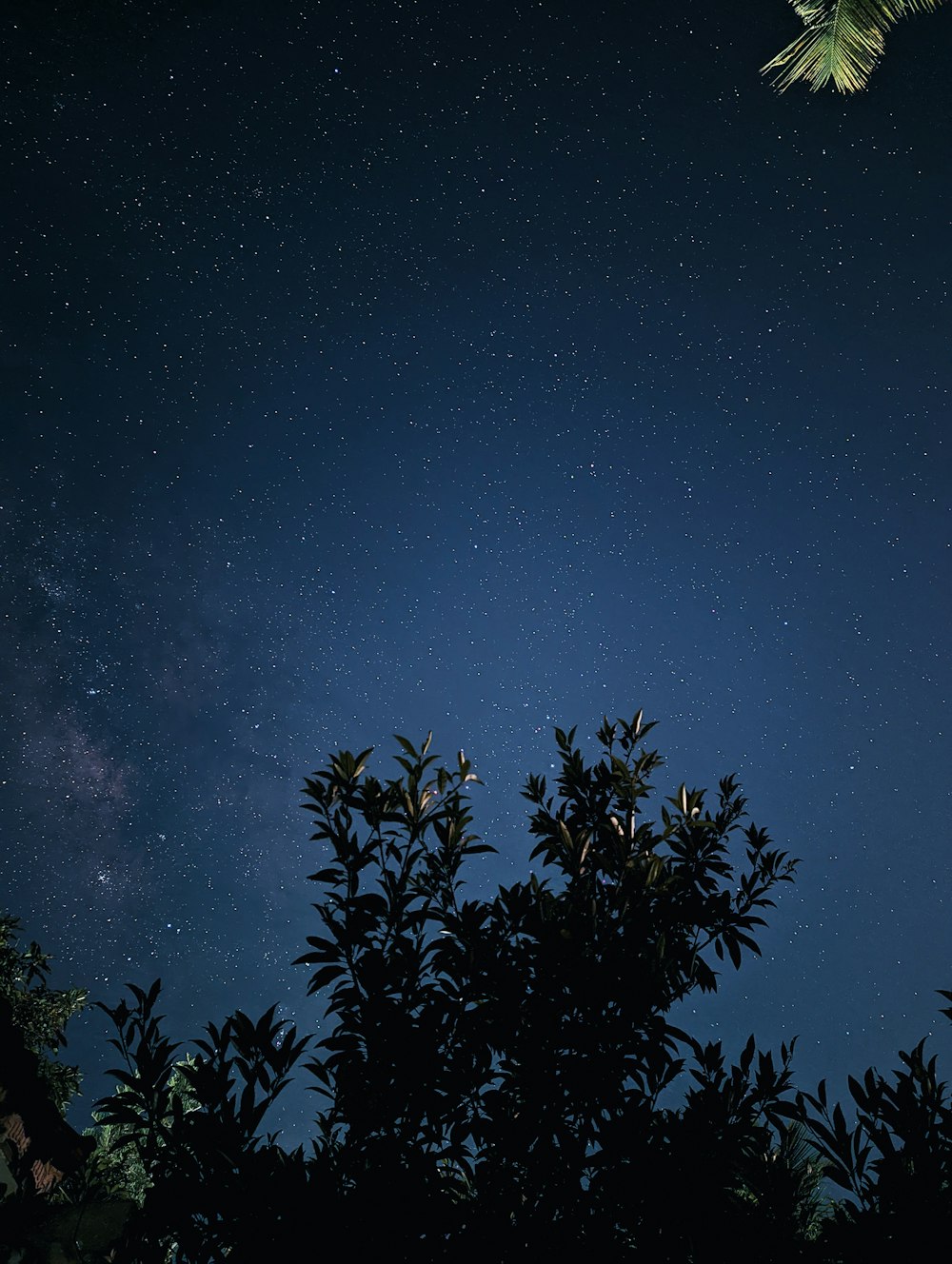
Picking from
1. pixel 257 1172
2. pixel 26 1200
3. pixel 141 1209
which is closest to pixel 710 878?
pixel 257 1172

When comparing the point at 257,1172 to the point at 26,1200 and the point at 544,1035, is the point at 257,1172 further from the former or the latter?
the point at 544,1035

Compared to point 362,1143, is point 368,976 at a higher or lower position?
higher

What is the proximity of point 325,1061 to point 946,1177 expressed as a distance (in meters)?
2.02

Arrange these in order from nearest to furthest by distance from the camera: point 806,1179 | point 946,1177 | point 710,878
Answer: point 946,1177, point 806,1179, point 710,878

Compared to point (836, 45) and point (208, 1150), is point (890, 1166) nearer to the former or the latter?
point (208, 1150)

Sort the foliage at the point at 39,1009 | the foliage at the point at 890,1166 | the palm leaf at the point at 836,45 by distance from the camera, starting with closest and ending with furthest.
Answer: the foliage at the point at 890,1166 < the palm leaf at the point at 836,45 < the foliage at the point at 39,1009

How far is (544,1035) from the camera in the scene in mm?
2555

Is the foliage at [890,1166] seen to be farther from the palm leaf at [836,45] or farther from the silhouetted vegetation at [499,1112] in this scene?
the palm leaf at [836,45]

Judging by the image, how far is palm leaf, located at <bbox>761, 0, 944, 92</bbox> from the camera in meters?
3.09

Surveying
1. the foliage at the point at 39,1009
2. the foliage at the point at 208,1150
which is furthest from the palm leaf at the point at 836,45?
the foliage at the point at 39,1009

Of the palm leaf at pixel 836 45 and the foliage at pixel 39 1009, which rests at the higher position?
the palm leaf at pixel 836 45

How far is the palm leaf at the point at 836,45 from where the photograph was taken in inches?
122

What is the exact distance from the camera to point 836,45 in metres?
3.16

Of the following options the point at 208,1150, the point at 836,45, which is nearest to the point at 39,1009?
the point at 208,1150
